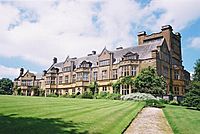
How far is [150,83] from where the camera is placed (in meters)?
39.6

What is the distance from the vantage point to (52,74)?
6575 cm

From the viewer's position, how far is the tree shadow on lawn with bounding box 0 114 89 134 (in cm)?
853

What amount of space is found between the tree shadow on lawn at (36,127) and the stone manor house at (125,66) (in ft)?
114

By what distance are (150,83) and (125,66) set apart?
7.94 metres

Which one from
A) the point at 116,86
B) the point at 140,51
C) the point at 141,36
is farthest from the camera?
the point at 141,36

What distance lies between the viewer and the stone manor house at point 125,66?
45.9 metres

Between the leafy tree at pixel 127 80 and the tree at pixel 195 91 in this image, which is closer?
the tree at pixel 195 91

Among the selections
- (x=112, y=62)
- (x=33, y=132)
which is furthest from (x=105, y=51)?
(x=33, y=132)

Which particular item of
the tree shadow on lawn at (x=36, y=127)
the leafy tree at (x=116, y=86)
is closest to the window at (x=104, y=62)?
the leafy tree at (x=116, y=86)

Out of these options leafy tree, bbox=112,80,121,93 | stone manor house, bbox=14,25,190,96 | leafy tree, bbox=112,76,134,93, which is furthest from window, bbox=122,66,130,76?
leafy tree, bbox=112,80,121,93

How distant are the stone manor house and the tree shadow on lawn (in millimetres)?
34756

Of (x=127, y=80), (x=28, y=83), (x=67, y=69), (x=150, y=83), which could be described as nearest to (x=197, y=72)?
(x=150, y=83)

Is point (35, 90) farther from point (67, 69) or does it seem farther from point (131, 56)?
point (131, 56)

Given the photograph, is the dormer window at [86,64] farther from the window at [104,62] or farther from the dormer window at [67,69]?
the dormer window at [67,69]
